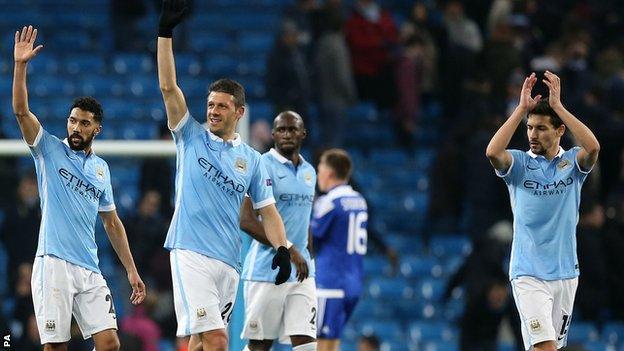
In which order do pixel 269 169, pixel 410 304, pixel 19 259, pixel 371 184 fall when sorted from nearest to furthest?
pixel 269 169, pixel 19 259, pixel 410 304, pixel 371 184

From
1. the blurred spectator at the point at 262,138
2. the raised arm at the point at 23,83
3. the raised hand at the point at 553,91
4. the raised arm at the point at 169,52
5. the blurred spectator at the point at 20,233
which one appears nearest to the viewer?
the raised arm at the point at 23,83

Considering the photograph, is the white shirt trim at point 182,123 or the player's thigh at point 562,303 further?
the player's thigh at point 562,303

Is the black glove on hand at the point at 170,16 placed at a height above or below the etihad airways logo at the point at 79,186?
above

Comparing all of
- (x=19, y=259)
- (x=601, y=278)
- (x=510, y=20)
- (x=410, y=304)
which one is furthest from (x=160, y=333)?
(x=510, y=20)

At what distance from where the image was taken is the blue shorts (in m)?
12.6

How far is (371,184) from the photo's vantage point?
18.4 metres

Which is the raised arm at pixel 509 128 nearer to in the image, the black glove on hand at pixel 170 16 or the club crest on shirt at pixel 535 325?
the club crest on shirt at pixel 535 325

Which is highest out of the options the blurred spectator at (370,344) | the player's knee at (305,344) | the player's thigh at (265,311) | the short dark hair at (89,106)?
the short dark hair at (89,106)

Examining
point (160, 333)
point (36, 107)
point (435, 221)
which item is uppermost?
point (36, 107)

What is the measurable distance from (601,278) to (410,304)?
7.84ft

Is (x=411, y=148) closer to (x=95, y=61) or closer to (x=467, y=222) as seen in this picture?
(x=467, y=222)

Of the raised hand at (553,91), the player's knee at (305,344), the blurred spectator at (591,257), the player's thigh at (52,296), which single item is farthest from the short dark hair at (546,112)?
the blurred spectator at (591,257)

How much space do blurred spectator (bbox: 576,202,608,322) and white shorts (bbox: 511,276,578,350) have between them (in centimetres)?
538

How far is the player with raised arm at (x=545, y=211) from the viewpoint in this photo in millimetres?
9969
